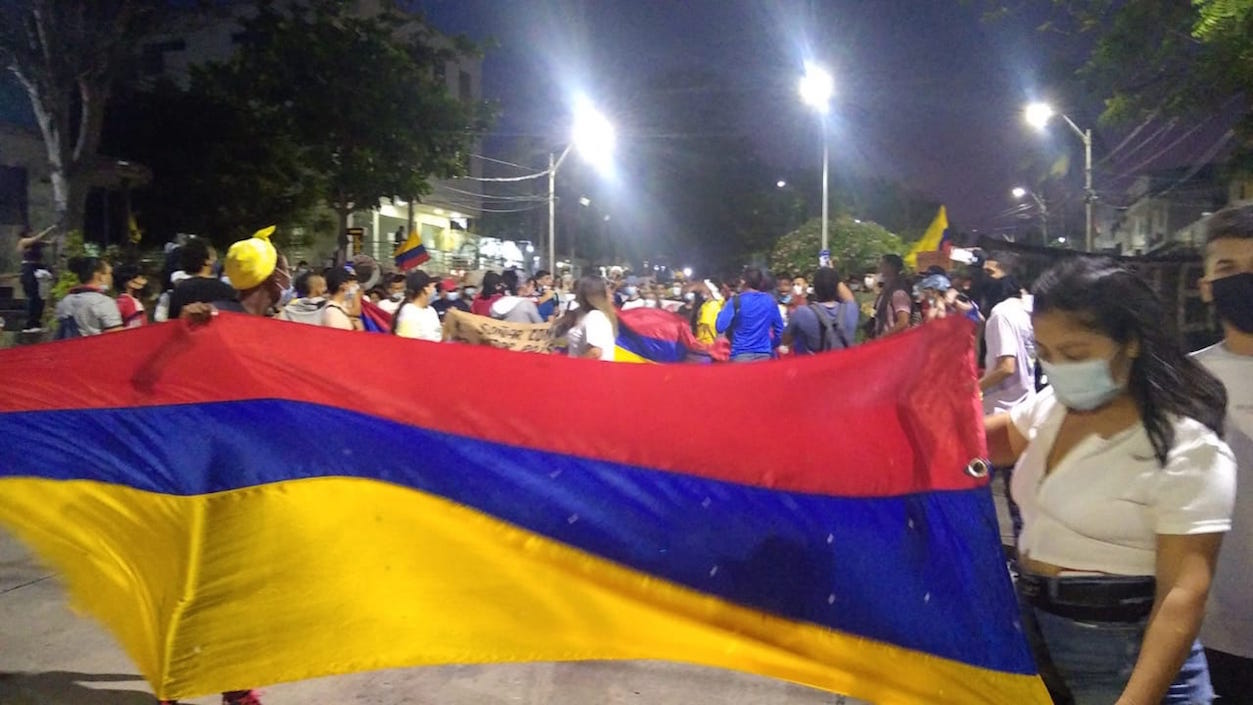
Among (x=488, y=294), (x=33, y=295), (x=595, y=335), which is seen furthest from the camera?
(x=33, y=295)

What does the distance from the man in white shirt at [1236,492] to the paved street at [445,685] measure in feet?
7.13

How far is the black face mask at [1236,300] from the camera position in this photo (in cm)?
229

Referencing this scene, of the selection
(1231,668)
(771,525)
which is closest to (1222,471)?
(1231,668)

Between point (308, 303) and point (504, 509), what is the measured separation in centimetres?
446

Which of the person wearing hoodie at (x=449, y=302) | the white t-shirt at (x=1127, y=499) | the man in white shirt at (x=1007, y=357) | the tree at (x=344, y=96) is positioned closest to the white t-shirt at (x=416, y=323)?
the person wearing hoodie at (x=449, y=302)

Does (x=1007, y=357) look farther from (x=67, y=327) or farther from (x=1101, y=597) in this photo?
(x=67, y=327)

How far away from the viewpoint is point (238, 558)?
2889 mm

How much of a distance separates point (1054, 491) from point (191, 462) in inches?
96.1

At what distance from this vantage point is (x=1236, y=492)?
2113mm

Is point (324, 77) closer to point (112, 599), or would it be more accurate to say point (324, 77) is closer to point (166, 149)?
point (166, 149)

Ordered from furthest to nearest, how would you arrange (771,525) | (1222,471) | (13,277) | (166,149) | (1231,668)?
(166,149) < (13,277) < (771,525) < (1231,668) < (1222,471)

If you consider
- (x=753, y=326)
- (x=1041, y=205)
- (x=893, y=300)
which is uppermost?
(x=1041, y=205)

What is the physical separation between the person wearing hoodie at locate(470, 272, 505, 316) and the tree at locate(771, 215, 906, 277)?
926 inches

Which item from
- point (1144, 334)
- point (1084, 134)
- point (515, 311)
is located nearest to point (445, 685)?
point (1144, 334)
